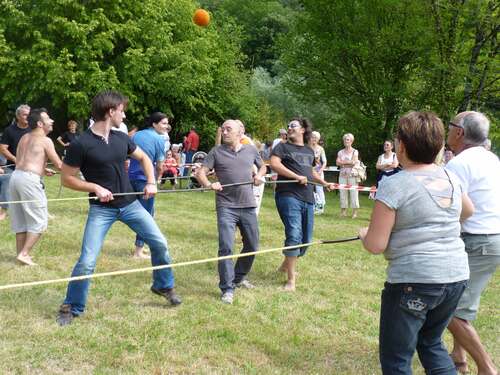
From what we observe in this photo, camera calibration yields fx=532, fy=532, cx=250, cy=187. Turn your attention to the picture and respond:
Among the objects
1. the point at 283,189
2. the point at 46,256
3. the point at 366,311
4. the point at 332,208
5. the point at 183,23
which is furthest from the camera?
the point at 183,23

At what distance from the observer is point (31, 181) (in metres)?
6.49

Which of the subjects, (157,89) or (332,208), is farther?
(157,89)

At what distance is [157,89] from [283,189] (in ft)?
Result: 69.7

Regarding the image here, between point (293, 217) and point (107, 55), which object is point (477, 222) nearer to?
point (293, 217)

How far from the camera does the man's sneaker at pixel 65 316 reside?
4715 mm

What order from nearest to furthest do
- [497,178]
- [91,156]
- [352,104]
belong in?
1. [497,178]
2. [91,156]
3. [352,104]

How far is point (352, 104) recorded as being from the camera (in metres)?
20.3

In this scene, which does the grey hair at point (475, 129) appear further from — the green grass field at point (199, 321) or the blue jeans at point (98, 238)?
the blue jeans at point (98, 238)

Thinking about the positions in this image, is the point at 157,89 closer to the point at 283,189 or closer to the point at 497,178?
the point at 283,189

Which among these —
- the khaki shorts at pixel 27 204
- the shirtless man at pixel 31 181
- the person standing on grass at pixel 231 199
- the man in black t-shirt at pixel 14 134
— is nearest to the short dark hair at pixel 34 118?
the shirtless man at pixel 31 181

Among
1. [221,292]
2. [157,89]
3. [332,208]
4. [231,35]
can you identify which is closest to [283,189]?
[221,292]

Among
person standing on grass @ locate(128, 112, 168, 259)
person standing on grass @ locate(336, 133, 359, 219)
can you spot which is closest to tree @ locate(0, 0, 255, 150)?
person standing on grass @ locate(336, 133, 359, 219)

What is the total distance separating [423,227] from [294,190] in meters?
3.29

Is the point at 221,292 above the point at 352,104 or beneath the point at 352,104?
beneath
